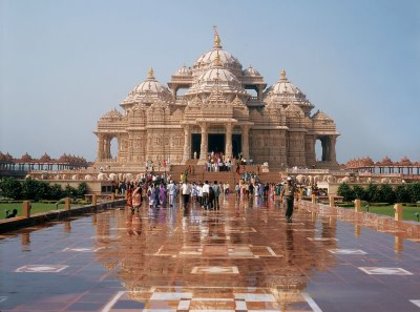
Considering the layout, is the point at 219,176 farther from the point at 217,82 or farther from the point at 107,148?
the point at 107,148

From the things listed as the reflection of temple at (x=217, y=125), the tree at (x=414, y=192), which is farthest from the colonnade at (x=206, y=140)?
the tree at (x=414, y=192)

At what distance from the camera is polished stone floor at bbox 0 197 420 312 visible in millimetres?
8102

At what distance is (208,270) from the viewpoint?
34.6 ft

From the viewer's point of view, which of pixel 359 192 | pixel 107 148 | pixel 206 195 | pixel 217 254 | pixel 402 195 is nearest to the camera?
pixel 217 254

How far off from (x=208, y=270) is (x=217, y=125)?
62044 mm

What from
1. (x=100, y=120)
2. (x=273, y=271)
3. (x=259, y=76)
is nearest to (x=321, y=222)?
(x=273, y=271)

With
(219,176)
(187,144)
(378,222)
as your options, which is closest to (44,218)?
(378,222)

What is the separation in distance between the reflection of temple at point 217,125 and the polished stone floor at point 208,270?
5376cm

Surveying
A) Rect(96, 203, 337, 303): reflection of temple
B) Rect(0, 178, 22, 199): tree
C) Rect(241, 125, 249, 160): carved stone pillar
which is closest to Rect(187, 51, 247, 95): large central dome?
Rect(241, 125, 249, 160): carved stone pillar

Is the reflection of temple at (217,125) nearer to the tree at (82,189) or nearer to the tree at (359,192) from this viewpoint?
the tree at (82,189)

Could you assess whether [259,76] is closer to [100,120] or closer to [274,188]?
[100,120]

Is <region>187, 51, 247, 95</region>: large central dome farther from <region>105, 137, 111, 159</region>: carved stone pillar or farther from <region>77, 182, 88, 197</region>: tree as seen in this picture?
<region>77, 182, 88, 197</region>: tree

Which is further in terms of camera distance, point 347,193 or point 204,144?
point 204,144

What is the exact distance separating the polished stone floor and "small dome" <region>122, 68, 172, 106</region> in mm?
70116
